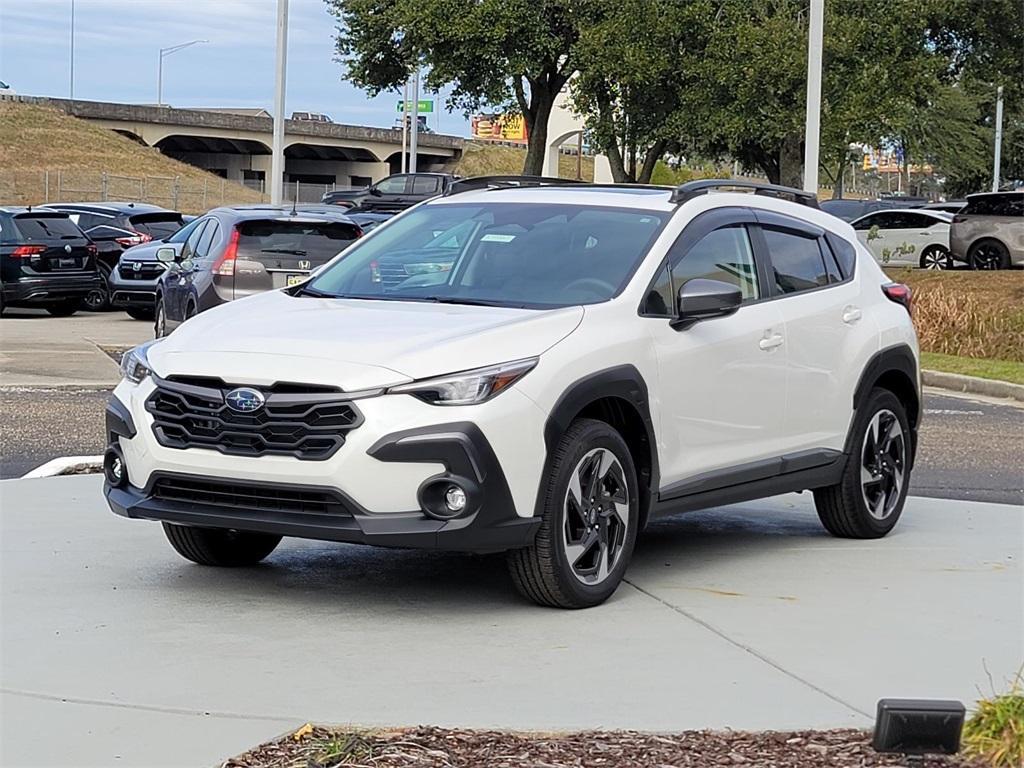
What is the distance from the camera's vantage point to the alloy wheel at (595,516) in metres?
6.73

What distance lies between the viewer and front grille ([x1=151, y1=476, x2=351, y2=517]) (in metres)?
6.38

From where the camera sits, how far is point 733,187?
840cm

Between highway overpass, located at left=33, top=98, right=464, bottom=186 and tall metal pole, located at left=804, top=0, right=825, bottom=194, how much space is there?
8206 cm

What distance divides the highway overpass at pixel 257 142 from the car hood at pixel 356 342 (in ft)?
319

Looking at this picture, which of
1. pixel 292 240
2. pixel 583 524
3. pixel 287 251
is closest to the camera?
pixel 583 524

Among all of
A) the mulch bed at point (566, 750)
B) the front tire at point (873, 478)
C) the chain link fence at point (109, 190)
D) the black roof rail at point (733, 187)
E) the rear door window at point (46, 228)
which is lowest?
the mulch bed at point (566, 750)

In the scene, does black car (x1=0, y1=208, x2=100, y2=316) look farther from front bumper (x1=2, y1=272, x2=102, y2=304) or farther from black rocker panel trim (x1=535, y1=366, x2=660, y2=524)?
black rocker panel trim (x1=535, y1=366, x2=660, y2=524)

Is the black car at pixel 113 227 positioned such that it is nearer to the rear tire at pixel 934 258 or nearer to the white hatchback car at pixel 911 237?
the white hatchback car at pixel 911 237

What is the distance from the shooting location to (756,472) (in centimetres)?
794

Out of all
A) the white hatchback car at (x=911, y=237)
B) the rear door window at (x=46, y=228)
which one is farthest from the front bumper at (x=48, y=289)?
the white hatchback car at (x=911, y=237)

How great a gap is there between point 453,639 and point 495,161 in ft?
372

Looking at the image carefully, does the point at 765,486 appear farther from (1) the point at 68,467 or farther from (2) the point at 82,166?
(2) the point at 82,166

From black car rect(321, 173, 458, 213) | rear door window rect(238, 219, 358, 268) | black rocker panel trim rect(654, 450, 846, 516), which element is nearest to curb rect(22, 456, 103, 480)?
black rocker panel trim rect(654, 450, 846, 516)

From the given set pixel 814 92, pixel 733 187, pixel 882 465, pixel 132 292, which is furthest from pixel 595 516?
pixel 132 292
